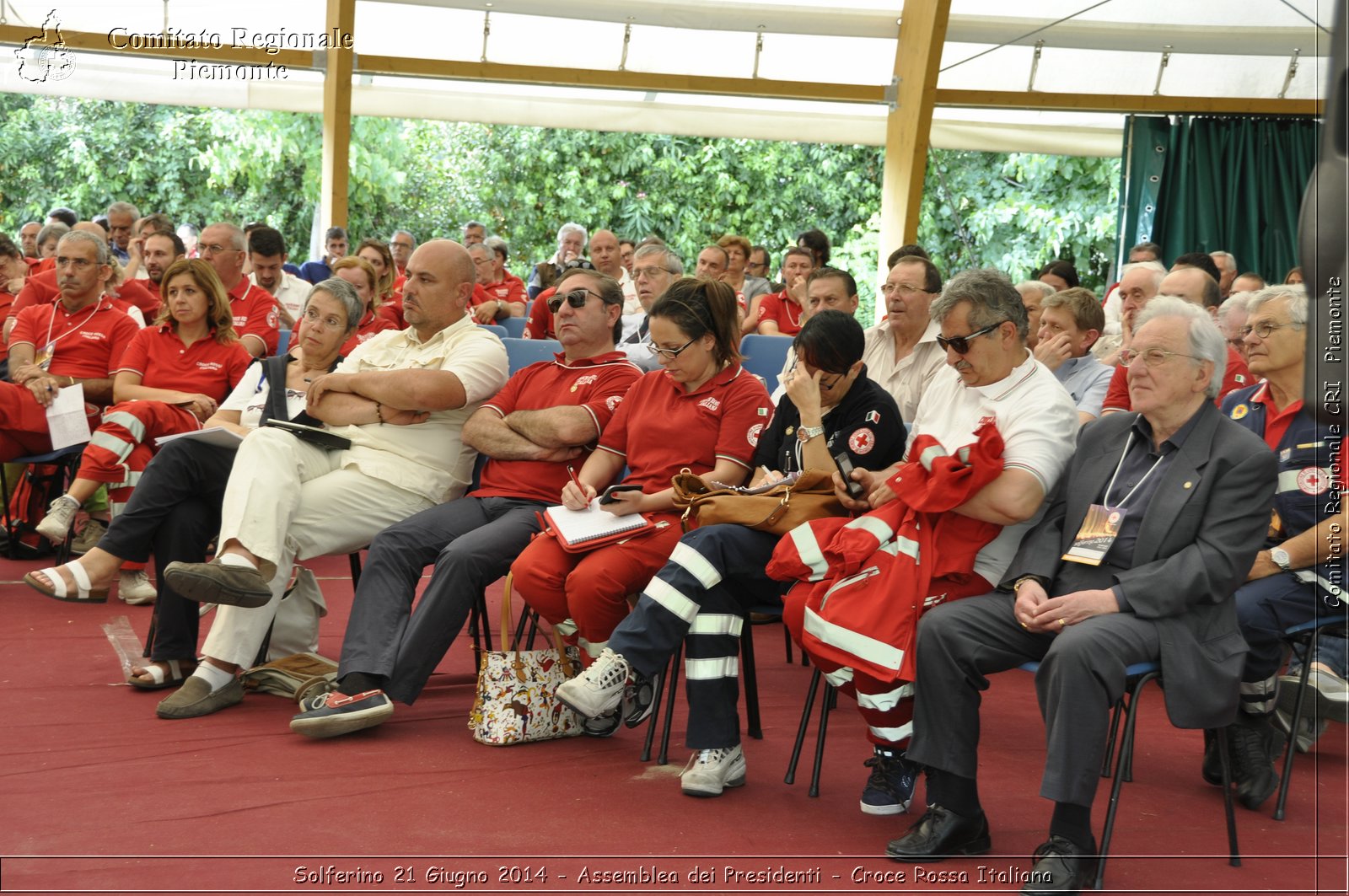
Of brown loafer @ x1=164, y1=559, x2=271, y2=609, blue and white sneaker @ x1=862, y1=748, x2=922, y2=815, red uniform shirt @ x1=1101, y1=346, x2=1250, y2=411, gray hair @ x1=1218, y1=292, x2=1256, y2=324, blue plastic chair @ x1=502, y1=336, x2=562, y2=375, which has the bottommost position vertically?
blue and white sneaker @ x1=862, y1=748, x2=922, y2=815

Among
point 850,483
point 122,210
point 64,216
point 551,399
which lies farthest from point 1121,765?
point 64,216

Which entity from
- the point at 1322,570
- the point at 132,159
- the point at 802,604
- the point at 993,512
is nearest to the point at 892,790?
the point at 802,604

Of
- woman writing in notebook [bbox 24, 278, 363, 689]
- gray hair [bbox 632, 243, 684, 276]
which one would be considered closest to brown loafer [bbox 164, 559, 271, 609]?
woman writing in notebook [bbox 24, 278, 363, 689]

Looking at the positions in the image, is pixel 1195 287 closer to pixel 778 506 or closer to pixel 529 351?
pixel 778 506

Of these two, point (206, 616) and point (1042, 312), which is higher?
point (1042, 312)

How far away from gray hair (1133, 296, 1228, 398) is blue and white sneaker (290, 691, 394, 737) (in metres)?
2.24

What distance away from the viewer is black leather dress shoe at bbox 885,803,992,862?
2.75 meters

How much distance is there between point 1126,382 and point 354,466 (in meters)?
2.61

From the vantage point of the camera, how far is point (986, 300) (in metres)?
3.16

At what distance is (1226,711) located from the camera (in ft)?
8.87

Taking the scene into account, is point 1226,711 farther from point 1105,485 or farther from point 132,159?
point 132,159

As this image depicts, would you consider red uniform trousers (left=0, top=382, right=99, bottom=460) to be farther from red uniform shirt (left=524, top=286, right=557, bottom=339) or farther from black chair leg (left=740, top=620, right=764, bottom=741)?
black chair leg (left=740, top=620, right=764, bottom=741)

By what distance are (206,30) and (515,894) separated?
800cm

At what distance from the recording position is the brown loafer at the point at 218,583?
3516mm
